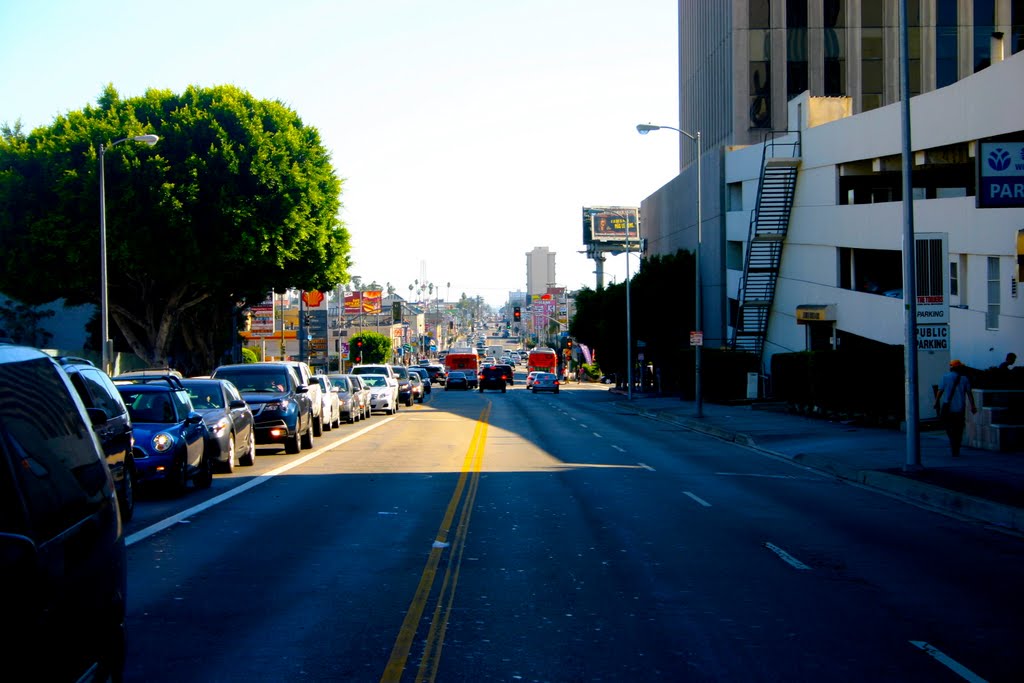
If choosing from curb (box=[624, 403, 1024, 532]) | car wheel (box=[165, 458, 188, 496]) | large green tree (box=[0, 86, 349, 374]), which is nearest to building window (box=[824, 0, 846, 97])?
large green tree (box=[0, 86, 349, 374])

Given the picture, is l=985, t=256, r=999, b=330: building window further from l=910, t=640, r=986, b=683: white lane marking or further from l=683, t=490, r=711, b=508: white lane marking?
l=910, t=640, r=986, b=683: white lane marking

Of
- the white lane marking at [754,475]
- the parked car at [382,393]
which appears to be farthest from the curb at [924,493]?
the parked car at [382,393]

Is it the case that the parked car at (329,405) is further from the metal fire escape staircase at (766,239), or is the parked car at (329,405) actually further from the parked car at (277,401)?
the metal fire escape staircase at (766,239)

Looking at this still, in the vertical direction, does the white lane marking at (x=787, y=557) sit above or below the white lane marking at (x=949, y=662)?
below

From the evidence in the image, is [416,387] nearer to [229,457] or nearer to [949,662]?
[229,457]

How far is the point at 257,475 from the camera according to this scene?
20.8 m

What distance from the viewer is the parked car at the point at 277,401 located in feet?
83.5

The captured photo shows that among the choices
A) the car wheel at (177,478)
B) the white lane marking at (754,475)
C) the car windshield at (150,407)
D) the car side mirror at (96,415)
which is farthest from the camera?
the white lane marking at (754,475)

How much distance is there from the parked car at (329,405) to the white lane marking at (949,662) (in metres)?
25.9

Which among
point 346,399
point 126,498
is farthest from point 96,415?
point 346,399

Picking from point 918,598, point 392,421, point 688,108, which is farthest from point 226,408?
point 688,108

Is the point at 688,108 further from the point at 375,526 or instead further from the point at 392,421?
the point at 375,526

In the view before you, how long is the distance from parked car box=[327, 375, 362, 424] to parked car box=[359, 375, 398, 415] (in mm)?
4607

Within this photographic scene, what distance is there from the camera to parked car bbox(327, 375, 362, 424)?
3969cm
